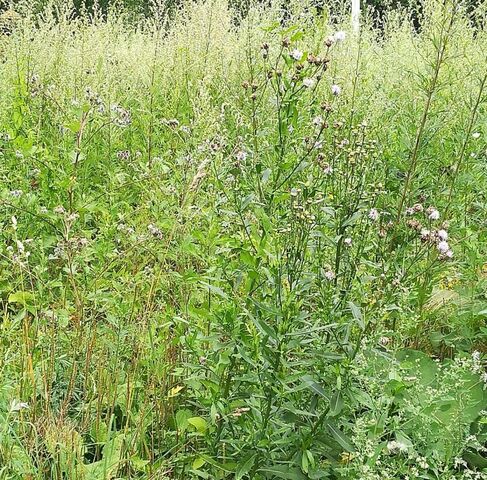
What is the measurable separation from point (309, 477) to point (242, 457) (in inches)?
7.9

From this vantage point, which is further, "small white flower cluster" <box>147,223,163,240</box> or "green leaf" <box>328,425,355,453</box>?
"small white flower cluster" <box>147,223,163,240</box>

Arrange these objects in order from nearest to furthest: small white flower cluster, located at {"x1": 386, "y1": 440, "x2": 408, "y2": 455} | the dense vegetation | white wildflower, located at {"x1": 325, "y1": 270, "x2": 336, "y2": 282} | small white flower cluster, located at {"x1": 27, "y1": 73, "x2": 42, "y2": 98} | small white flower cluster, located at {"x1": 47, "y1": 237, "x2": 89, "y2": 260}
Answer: small white flower cluster, located at {"x1": 386, "y1": 440, "x2": 408, "y2": 455}
the dense vegetation
white wildflower, located at {"x1": 325, "y1": 270, "x2": 336, "y2": 282}
small white flower cluster, located at {"x1": 47, "y1": 237, "x2": 89, "y2": 260}
small white flower cluster, located at {"x1": 27, "y1": 73, "x2": 42, "y2": 98}

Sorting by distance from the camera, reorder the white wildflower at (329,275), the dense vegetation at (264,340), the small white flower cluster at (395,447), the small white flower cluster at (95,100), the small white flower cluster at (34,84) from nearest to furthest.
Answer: the small white flower cluster at (395,447) < the dense vegetation at (264,340) < the white wildflower at (329,275) < the small white flower cluster at (95,100) < the small white flower cluster at (34,84)

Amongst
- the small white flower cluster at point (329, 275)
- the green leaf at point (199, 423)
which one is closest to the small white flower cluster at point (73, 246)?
the green leaf at point (199, 423)

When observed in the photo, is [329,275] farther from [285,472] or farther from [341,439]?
[285,472]

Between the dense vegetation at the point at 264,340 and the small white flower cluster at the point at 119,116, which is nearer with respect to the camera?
the dense vegetation at the point at 264,340

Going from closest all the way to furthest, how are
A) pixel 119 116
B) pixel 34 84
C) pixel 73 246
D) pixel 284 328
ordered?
pixel 284 328
pixel 73 246
pixel 119 116
pixel 34 84

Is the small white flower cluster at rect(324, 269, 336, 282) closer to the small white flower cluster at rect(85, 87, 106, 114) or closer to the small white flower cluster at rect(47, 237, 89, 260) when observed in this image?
the small white flower cluster at rect(47, 237, 89, 260)

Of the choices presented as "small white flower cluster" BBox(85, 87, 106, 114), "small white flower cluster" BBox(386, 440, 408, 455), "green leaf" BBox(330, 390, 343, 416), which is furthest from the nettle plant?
"small white flower cluster" BBox(85, 87, 106, 114)

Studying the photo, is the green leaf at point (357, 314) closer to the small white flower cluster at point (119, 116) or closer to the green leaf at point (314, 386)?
the green leaf at point (314, 386)

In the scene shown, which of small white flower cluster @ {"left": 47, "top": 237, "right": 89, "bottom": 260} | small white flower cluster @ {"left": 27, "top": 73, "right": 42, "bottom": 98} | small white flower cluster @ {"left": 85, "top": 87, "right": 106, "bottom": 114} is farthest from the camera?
small white flower cluster @ {"left": 27, "top": 73, "right": 42, "bottom": 98}

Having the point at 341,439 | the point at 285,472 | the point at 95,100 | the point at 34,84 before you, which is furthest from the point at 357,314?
the point at 34,84

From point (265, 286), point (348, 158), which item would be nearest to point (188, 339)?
point (265, 286)

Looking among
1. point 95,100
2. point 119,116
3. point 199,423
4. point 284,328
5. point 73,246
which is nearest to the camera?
point 284,328
